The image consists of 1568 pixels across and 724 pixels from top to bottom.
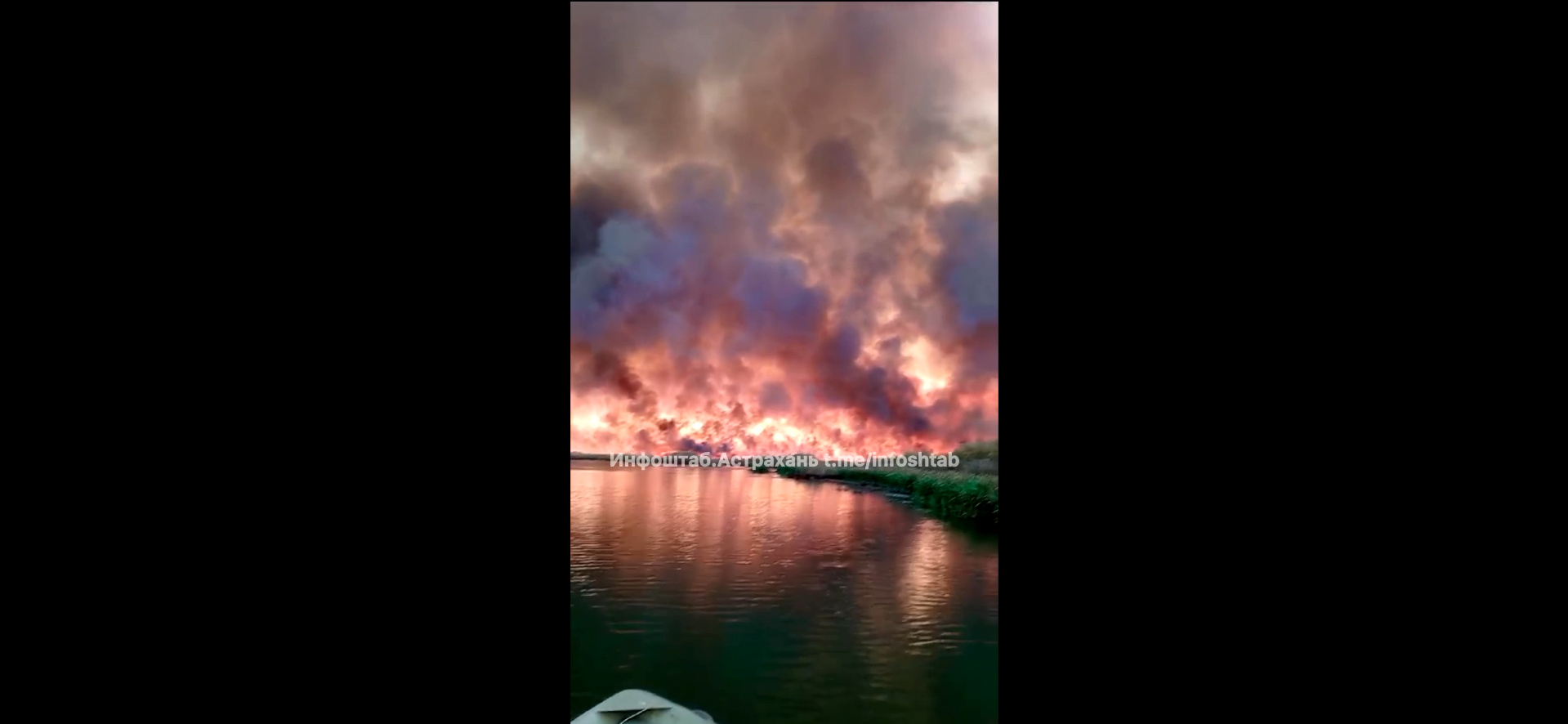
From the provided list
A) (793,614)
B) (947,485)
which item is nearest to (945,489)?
(947,485)

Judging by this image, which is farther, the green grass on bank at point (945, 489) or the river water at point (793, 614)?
→ the green grass on bank at point (945, 489)

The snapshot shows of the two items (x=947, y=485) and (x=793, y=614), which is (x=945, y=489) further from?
(x=793, y=614)

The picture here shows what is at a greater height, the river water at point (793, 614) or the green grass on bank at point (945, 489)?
the green grass on bank at point (945, 489)

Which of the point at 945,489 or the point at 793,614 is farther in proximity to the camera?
the point at 945,489

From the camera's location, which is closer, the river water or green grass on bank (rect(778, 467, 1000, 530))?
the river water

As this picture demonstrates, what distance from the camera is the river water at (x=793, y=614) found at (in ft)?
23.2

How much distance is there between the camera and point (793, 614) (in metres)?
8.69

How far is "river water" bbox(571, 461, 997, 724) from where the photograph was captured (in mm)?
7070
